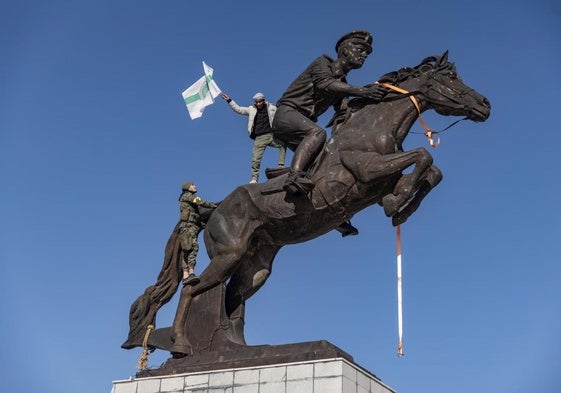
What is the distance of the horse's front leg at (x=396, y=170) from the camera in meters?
9.89

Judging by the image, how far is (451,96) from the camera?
10.5 metres

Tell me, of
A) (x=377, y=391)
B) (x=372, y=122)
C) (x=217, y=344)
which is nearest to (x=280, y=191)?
(x=372, y=122)

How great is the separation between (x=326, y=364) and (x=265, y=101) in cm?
471

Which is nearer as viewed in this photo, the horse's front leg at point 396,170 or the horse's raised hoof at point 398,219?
the horse's front leg at point 396,170

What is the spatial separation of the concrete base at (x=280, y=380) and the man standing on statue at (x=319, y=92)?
9.51 feet

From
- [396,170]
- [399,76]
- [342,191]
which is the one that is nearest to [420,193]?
[396,170]

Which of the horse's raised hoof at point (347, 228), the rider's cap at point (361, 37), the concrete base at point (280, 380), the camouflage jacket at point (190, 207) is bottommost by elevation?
the concrete base at point (280, 380)

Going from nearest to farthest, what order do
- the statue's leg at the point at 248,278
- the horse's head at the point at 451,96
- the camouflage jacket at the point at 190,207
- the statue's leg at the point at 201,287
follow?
the horse's head at the point at 451,96 → the statue's leg at the point at 201,287 → the statue's leg at the point at 248,278 → the camouflage jacket at the point at 190,207

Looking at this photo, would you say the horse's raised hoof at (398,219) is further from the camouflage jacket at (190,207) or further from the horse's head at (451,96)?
the camouflage jacket at (190,207)

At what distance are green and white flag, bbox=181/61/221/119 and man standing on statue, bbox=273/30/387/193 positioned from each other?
1.88 m

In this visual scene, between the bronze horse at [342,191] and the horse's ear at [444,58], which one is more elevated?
the horse's ear at [444,58]

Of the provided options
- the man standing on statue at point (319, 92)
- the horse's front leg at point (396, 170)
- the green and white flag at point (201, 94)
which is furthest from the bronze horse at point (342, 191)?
the green and white flag at point (201, 94)

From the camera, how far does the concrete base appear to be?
29.3ft

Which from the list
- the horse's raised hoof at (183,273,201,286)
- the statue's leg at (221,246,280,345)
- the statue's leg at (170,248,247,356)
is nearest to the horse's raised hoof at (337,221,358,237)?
the statue's leg at (221,246,280,345)
